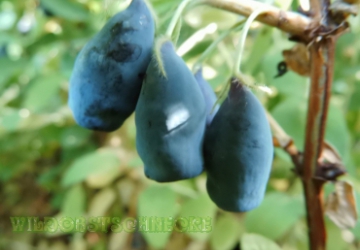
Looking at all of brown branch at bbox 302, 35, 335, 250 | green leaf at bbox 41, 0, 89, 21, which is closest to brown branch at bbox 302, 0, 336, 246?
brown branch at bbox 302, 35, 335, 250

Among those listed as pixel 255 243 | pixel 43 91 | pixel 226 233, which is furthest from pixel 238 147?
pixel 43 91

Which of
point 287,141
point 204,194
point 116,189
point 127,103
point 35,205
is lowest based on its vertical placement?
point 35,205

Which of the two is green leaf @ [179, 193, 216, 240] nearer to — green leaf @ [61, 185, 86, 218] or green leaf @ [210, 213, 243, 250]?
green leaf @ [210, 213, 243, 250]

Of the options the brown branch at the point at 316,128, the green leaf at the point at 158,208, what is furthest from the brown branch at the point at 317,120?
the green leaf at the point at 158,208

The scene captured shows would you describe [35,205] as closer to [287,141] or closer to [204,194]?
[204,194]

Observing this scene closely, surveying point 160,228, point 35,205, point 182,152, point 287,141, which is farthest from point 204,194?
point 35,205

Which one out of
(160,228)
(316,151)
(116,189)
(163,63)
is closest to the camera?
(163,63)

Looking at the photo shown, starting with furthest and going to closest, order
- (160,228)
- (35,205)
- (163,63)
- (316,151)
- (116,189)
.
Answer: (35,205) → (116,189) → (160,228) → (316,151) → (163,63)

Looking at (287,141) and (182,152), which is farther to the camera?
(287,141)
